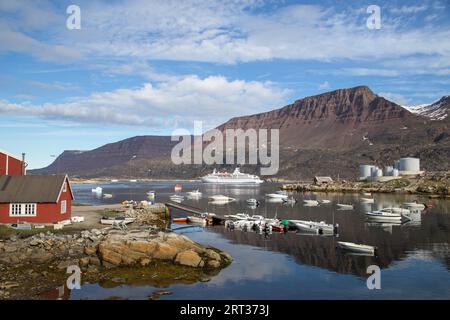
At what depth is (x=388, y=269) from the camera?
110 ft

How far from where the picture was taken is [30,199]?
42438 millimetres

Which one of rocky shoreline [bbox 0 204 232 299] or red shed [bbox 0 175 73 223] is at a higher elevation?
red shed [bbox 0 175 73 223]

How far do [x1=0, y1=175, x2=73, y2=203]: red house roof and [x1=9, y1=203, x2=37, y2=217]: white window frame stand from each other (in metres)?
0.58

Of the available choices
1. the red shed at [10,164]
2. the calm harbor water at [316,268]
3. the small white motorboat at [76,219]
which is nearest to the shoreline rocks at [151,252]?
the calm harbor water at [316,268]

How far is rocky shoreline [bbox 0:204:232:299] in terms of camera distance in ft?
89.9

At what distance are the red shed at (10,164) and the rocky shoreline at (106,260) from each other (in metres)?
14.9

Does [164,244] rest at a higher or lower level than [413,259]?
higher

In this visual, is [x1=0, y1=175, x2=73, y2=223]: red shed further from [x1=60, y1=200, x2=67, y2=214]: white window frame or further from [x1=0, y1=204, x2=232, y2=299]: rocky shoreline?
[x1=0, y1=204, x2=232, y2=299]: rocky shoreline

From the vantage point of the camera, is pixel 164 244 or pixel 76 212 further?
pixel 76 212

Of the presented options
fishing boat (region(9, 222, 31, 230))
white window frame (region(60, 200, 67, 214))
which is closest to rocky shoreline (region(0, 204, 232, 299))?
fishing boat (region(9, 222, 31, 230))
